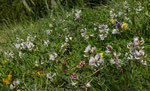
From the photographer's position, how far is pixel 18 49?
2322 mm

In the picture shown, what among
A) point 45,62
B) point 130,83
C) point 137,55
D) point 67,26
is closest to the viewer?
point 137,55

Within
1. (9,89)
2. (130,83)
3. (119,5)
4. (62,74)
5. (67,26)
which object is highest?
(119,5)

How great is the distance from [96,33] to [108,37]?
18cm

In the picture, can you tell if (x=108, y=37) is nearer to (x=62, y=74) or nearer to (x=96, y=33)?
(x=96, y=33)

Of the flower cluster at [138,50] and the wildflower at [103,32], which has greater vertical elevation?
the flower cluster at [138,50]

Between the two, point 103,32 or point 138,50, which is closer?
point 138,50

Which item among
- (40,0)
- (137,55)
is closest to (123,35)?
(137,55)

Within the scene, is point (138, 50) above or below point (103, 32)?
above

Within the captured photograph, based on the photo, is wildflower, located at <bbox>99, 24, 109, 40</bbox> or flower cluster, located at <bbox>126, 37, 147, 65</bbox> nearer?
flower cluster, located at <bbox>126, 37, 147, 65</bbox>

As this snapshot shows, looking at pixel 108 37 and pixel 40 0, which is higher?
pixel 40 0

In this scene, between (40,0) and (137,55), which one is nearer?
(137,55)

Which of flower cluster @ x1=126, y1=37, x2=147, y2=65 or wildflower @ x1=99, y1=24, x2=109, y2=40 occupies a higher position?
flower cluster @ x1=126, y1=37, x2=147, y2=65

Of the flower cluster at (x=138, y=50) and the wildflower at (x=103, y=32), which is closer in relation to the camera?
the flower cluster at (x=138, y=50)

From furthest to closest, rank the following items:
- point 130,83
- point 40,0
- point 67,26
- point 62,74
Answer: point 40,0 → point 67,26 → point 62,74 → point 130,83
